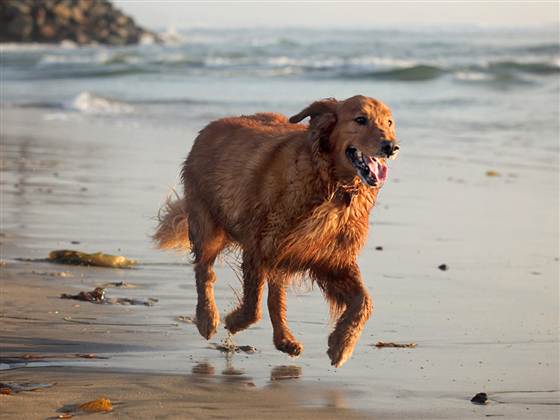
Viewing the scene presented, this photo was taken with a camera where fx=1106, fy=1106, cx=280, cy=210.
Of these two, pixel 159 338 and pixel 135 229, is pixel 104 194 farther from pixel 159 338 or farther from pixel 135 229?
pixel 159 338

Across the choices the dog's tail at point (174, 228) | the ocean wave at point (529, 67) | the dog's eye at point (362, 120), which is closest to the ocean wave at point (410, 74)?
the ocean wave at point (529, 67)

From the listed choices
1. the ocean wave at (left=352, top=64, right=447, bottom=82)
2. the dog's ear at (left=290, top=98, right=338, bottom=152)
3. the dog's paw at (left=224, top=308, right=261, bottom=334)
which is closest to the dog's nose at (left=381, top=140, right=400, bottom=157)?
the dog's ear at (left=290, top=98, right=338, bottom=152)

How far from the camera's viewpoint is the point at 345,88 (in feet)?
91.4

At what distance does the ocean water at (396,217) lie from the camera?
580 centimetres

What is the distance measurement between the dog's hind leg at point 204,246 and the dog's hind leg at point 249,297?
1.09 feet

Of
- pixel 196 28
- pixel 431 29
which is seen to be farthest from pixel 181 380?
pixel 196 28

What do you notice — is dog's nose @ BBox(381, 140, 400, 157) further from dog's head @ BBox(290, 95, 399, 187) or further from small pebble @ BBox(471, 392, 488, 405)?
small pebble @ BBox(471, 392, 488, 405)

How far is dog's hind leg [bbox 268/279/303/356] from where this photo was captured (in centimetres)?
563

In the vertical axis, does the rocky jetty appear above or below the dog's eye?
below

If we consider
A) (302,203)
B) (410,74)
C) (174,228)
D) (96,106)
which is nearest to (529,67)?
(410,74)

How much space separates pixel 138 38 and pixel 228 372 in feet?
185

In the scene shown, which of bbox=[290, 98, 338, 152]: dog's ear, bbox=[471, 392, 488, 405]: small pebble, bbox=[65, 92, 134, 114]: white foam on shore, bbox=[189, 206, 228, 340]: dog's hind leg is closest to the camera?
bbox=[471, 392, 488, 405]: small pebble

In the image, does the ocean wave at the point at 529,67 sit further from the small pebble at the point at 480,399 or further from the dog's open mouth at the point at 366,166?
the small pebble at the point at 480,399

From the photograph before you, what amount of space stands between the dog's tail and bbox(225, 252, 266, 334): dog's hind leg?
1.43 metres
